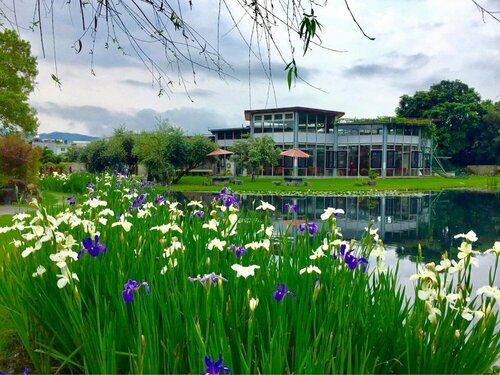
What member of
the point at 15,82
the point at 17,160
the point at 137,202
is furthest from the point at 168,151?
the point at 137,202

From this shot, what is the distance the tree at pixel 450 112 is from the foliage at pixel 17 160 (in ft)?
117

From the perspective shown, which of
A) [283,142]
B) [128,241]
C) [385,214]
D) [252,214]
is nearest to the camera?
[128,241]

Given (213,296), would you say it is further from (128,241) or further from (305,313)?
(128,241)

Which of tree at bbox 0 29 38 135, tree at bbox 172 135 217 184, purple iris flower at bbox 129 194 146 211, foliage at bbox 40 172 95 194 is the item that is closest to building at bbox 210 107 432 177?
tree at bbox 172 135 217 184

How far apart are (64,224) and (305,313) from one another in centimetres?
285

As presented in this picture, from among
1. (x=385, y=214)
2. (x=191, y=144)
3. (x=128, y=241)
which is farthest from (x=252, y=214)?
(x=191, y=144)

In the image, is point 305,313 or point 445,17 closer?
point 305,313

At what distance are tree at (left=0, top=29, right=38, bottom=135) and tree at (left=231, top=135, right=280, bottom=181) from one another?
1294cm

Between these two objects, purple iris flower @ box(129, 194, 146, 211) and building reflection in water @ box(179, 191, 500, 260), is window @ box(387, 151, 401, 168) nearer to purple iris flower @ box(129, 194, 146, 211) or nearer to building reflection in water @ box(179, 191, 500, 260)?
A: building reflection in water @ box(179, 191, 500, 260)

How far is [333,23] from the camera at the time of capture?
8.00 feet

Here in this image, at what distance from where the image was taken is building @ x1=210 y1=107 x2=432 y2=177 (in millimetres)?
35562

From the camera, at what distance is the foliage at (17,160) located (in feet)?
43.6

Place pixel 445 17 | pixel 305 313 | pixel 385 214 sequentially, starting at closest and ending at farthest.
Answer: pixel 305 313 < pixel 445 17 < pixel 385 214

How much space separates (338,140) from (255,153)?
35.2 ft
